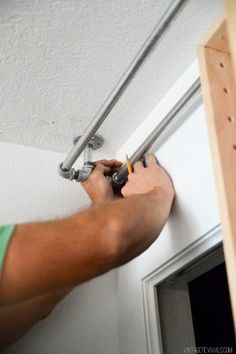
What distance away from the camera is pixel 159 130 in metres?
0.93

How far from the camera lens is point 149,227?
75 centimetres

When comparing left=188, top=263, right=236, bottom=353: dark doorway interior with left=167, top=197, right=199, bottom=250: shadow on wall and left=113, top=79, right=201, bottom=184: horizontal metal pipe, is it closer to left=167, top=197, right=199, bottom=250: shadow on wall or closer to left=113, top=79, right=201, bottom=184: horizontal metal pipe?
left=167, top=197, right=199, bottom=250: shadow on wall

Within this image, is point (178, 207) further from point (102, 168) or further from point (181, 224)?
point (102, 168)

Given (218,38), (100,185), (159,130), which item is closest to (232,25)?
(218,38)

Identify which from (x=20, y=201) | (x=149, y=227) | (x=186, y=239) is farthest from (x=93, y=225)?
(x=20, y=201)

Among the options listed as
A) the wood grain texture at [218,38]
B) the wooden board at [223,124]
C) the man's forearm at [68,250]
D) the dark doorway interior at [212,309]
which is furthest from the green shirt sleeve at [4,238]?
the dark doorway interior at [212,309]

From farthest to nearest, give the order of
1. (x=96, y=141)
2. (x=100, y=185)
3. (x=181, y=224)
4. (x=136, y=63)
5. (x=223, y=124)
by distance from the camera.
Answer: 1. (x=96, y=141)
2. (x=100, y=185)
3. (x=181, y=224)
4. (x=136, y=63)
5. (x=223, y=124)

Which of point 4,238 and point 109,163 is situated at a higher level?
point 109,163

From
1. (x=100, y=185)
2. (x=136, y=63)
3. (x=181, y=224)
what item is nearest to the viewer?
(x=136, y=63)

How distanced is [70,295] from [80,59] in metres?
0.62

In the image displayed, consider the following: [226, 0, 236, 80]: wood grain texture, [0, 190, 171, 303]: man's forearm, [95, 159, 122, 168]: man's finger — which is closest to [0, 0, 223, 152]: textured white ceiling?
[95, 159, 122, 168]: man's finger

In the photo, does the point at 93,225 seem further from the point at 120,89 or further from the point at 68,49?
the point at 68,49

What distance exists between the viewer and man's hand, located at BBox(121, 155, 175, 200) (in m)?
0.91

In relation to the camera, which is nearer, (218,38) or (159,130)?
(218,38)
